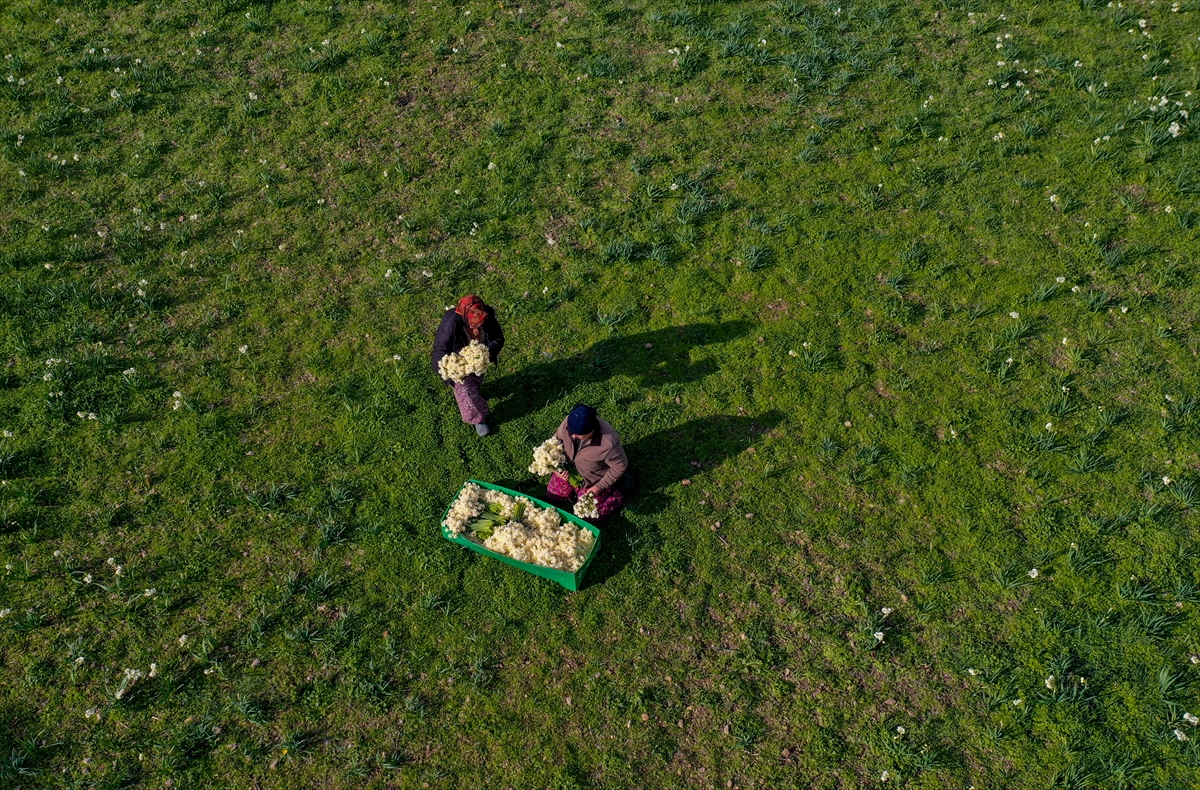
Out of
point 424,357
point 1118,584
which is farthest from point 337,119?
point 1118,584

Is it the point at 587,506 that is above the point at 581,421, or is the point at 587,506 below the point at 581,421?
below

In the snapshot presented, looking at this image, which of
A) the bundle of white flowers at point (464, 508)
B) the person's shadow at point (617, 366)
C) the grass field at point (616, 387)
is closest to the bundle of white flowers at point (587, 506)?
the grass field at point (616, 387)

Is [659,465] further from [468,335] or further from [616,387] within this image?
[468,335]

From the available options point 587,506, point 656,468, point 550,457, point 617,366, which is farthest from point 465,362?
point 656,468

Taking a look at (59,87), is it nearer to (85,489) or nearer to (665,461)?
(85,489)

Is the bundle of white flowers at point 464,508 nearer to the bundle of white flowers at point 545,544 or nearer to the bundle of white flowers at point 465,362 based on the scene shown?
the bundle of white flowers at point 545,544
